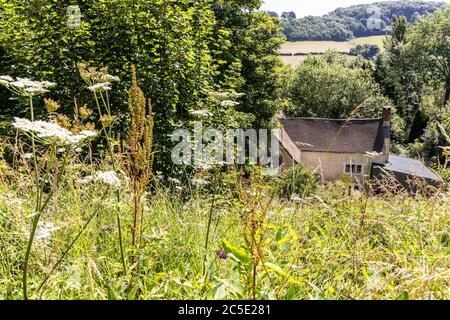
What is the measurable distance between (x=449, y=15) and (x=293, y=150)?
2919cm

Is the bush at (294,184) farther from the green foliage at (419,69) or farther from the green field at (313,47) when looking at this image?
the green field at (313,47)

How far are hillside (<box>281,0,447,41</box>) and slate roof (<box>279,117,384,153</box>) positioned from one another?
78.7 metres

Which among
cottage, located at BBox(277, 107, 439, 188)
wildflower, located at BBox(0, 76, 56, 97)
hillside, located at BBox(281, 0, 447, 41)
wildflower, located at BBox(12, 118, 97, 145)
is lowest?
cottage, located at BBox(277, 107, 439, 188)

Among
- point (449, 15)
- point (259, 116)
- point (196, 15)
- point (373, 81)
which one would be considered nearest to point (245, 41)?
point (259, 116)

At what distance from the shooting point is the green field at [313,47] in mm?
85750

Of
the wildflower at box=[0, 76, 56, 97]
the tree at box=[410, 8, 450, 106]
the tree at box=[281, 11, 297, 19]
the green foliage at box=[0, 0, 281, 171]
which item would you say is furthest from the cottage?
the tree at box=[281, 11, 297, 19]

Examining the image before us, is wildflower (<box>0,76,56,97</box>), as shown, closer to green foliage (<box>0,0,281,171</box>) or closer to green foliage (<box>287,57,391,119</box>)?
green foliage (<box>0,0,281,171</box>)

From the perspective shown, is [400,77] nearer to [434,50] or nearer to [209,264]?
[434,50]

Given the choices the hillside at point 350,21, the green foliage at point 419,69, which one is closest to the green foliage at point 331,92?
the green foliage at point 419,69

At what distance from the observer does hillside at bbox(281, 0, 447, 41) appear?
112312mm

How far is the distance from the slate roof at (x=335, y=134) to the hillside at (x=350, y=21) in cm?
7871

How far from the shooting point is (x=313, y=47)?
98.4 meters

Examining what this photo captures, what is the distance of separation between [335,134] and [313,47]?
71224 mm
